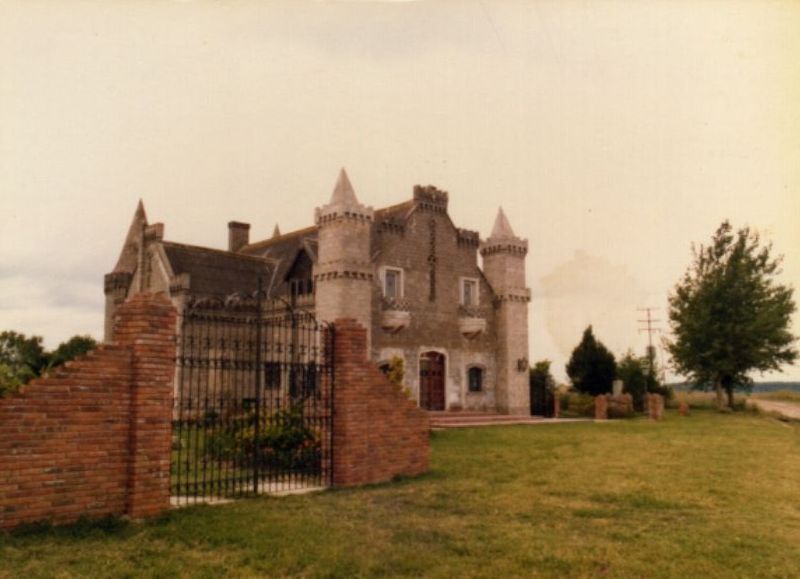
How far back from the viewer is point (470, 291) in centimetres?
3656

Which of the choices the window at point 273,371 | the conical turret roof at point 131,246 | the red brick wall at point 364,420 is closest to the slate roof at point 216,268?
the conical turret roof at point 131,246

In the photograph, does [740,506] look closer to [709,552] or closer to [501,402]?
[709,552]

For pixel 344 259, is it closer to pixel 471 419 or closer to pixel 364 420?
pixel 471 419

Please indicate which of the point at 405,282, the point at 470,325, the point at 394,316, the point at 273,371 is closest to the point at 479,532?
the point at 273,371

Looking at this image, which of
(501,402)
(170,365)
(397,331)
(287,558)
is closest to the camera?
(287,558)

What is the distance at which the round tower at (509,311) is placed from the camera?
3659 centimetres

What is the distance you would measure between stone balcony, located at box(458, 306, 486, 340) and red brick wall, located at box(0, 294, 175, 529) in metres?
25.8

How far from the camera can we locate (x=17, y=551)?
309 inches

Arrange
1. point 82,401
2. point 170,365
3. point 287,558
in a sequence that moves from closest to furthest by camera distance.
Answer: point 287,558, point 82,401, point 170,365

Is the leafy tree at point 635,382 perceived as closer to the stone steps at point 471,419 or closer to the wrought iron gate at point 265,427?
the stone steps at point 471,419

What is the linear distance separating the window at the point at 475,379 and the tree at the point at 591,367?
10.3 meters

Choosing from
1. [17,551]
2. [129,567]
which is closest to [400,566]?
[129,567]

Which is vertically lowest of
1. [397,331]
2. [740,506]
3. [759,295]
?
[740,506]

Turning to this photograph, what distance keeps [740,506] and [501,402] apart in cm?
2550
